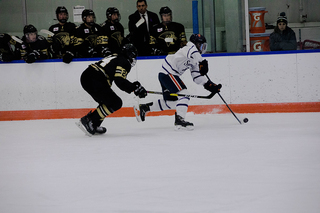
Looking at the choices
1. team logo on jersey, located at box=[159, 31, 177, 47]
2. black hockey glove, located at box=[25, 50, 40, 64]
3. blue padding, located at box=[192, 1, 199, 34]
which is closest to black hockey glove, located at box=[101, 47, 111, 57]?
team logo on jersey, located at box=[159, 31, 177, 47]

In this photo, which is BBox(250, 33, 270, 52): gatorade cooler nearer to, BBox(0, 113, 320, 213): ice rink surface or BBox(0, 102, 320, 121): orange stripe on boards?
BBox(0, 102, 320, 121): orange stripe on boards

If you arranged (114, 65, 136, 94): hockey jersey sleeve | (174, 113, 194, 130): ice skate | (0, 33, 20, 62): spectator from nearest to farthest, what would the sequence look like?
(114, 65, 136, 94): hockey jersey sleeve
(174, 113, 194, 130): ice skate
(0, 33, 20, 62): spectator

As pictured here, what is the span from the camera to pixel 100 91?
4000 mm

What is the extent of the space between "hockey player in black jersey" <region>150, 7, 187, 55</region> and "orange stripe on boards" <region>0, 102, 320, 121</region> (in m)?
0.87

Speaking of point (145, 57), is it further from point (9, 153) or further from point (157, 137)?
point (9, 153)

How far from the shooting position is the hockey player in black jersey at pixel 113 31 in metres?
5.87

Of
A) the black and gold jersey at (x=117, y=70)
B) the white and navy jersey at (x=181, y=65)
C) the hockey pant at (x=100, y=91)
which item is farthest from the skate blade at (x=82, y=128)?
the white and navy jersey at (x=181, y=65)

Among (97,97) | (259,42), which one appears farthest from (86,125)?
(259,42)

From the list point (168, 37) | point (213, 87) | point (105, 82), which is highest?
point (168, 37)

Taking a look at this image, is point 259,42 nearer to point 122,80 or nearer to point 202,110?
point 202,110

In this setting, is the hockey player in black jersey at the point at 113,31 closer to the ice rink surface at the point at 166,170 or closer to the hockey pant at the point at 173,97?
the hockey pant at the point at 173,97

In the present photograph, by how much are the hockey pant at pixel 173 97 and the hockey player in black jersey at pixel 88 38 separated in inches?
67.4

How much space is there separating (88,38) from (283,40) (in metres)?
2.69

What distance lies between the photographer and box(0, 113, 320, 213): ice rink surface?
1.82 m
